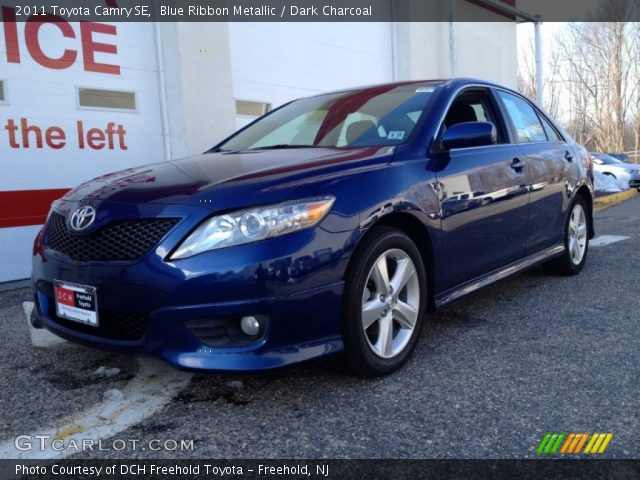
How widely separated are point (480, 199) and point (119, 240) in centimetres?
200

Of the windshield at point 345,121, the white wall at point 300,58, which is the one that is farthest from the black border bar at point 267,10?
the windshield at point 345,121

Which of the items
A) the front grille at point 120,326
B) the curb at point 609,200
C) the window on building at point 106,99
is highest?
the window on building at point 106,99

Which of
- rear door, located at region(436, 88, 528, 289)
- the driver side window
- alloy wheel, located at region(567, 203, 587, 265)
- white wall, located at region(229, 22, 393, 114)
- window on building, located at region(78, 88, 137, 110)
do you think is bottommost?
alloy wheel, located at region(567, 203, 587, 265)

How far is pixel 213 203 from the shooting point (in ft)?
7.82

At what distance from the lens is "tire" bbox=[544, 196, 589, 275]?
4.78m

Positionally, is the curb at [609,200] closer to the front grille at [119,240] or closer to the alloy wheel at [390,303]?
the alloy wheel at [390,303]

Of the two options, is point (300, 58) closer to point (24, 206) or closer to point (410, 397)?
point (24, 206)

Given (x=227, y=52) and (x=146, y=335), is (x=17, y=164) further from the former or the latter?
(x=146, y=335)

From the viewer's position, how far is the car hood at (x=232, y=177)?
2.43 metres

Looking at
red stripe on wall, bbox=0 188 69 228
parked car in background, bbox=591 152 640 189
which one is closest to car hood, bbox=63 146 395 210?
red stripe on wall, bbox=0 188 69 228

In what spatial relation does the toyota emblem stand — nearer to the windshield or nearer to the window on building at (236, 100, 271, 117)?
the windshield

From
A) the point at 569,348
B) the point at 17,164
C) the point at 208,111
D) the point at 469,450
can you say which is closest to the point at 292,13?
the point at 208,111

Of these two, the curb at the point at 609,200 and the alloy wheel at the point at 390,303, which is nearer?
the alloy wheel at the point at 390,303

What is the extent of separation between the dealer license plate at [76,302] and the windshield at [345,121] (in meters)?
1.45
